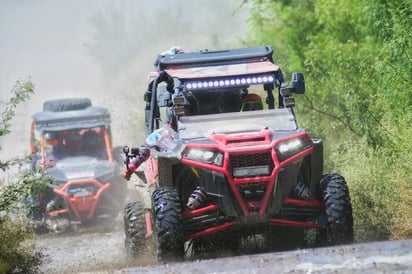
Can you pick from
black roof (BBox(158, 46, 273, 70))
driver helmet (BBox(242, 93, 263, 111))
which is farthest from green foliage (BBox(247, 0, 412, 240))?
black roof (BBox(158, 46, 273, 70))

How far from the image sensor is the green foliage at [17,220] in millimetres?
12398

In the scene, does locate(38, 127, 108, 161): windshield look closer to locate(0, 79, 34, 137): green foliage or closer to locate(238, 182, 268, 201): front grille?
locate(0, 79, 34, 137): green foliage

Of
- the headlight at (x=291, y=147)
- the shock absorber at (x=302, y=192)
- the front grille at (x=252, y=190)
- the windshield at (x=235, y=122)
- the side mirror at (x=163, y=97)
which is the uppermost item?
the side mirror at (x=163, y=97)

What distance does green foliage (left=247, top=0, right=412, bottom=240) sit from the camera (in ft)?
44.1

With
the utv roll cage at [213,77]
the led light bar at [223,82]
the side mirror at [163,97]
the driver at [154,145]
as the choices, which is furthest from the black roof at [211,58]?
A: the driver at [154,145]

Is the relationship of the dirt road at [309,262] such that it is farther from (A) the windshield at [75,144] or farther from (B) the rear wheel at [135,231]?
(A) the windshield at [75,144]

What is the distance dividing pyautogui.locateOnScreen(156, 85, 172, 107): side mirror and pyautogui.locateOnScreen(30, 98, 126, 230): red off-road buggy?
23.6 feet

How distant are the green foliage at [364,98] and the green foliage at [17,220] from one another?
13.4 feet

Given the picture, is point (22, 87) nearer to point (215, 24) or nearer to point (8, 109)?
point (8, 109)

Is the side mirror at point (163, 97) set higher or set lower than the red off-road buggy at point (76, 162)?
higher

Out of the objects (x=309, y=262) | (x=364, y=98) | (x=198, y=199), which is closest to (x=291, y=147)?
(x=198, y=199)

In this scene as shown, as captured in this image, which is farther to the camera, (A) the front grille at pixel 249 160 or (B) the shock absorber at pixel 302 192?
(B) the shock absorber at pixel 302 192

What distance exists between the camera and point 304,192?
39.5 ft

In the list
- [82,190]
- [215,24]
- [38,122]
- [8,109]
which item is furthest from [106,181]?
[215,24]
